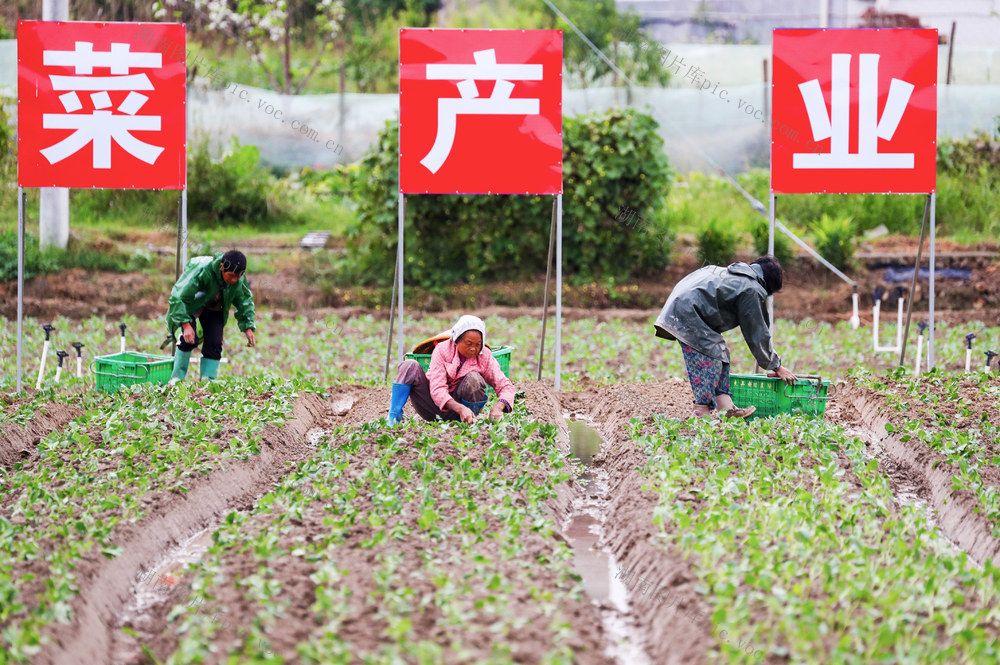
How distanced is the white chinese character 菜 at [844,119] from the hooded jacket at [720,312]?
2165mm

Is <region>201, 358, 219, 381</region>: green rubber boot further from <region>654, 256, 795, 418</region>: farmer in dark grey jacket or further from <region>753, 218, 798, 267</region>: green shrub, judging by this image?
<region>753, 218, 798, 267</region>: green shrub

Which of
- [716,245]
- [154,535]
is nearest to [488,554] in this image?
[154,535]

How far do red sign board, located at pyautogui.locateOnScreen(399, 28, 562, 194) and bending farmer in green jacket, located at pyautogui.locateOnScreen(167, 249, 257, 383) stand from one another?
74.6 inches

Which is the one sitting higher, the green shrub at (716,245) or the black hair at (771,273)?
the green shrub at (716,245)

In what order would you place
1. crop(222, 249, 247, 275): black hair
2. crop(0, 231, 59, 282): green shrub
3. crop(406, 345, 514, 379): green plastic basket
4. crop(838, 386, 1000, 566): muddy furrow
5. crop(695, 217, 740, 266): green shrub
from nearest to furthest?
1. crop(838, 386, 1000, 566): muddy furrow
2. crop(406, 345, 514, 379): green plastic basket
3. crop(222, 249, 247, 275): black hair
4. crop(0, 231, 59, 282): green shrub
5. crop(695, 217, 740, 266): green shrub

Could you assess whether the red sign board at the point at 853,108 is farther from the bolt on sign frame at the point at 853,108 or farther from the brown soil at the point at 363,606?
the brown soil at the point at 363,606

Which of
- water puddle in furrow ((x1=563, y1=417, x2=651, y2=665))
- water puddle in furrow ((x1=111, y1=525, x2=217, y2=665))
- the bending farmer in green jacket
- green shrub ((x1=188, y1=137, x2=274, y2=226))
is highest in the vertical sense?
green shrub ((x1=188, y1=137, x2=274, y2=226))

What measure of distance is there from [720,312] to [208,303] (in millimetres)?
Answer: 4307

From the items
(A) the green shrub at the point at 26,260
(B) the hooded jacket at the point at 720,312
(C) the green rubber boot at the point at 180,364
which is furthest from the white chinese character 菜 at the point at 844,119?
(A) the green shrub at the point at 26,260

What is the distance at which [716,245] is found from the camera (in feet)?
59.3

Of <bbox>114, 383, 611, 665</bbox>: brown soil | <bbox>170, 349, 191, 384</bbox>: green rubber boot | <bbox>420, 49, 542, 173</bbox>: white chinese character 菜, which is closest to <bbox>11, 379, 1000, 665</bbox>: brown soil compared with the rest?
A: <bbox>114, 383, 611, 665</bbox>: brown soil

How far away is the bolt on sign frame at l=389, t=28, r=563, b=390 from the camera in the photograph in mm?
9727

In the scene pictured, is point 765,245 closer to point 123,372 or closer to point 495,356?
point 495,356

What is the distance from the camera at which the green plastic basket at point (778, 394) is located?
8.20m
